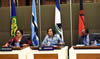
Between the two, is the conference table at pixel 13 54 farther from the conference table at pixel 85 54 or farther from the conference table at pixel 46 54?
the conference table at pixel 85 54

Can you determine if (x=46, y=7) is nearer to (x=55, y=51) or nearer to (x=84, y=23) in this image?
(x=84, y=23)

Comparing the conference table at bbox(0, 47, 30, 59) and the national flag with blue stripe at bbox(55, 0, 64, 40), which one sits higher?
the national flag with blue stripe at bbox(55, 0, 64, 40)

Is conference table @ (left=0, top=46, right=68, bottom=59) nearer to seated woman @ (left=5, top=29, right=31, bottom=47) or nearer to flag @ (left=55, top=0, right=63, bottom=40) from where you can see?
seated woman @ (left=5, top=29, right=31, bottom=47)

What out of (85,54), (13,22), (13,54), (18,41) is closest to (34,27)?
(13,22)

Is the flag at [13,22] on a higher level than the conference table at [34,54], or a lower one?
higher

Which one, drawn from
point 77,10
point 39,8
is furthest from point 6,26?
point 77,10

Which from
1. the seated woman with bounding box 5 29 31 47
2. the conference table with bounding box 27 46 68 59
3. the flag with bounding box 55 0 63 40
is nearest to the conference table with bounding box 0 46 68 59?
the conference table with bounding box 27 46 68 59

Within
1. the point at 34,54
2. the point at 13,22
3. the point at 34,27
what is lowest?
the point at 34,54

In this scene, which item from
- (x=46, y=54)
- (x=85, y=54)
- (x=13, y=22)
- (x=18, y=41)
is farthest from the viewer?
(x=13, y=22)

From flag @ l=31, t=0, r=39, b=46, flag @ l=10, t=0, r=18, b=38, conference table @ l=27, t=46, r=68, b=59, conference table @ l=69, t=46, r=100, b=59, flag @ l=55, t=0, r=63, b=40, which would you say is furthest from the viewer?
flag @ l=10, t=0, r=18, b=38

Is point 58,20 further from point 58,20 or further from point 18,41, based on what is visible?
point 18,41

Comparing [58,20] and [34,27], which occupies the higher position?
[58,20]

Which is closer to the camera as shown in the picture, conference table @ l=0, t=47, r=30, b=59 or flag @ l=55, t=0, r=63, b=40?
conference table @ l=0, t=47, r=30, b=59

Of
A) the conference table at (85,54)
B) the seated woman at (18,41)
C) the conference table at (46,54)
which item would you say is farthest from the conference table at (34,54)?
the seated woman at (18,41)
